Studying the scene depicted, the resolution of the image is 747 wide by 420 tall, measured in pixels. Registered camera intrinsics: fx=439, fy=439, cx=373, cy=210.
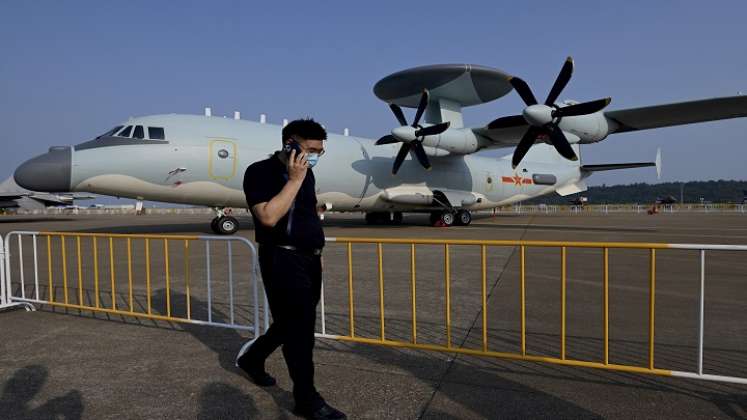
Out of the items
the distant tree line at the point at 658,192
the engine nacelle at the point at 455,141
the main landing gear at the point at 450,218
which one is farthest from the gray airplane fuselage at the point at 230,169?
the distant tree line at the point at 658,192

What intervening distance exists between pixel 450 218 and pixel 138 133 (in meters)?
12.9

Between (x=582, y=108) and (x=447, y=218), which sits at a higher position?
(x=582, y=108)

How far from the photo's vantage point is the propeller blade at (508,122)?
15.8m

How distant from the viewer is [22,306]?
5.56 m

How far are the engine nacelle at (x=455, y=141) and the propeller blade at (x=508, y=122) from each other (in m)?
1.41

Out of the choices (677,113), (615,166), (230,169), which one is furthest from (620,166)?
(230,169)

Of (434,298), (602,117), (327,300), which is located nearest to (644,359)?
(434,298)

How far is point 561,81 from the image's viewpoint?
13922 millimetres

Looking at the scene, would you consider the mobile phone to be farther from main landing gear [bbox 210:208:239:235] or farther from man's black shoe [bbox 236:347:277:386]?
main landing gear [bbox 210:208:239:235]

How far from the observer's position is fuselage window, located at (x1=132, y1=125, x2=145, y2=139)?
12.8 metres

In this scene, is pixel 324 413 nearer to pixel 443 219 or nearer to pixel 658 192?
pixel 443 219

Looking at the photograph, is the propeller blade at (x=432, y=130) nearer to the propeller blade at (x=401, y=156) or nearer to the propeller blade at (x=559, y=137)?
the propeller blade at (x=401, y=156)

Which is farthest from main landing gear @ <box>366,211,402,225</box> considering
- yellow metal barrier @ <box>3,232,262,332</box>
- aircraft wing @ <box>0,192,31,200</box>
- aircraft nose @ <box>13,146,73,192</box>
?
aircraft wing @ <box>0,192,31,200</box>

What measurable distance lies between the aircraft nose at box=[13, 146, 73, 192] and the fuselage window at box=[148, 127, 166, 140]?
83.0 inches
